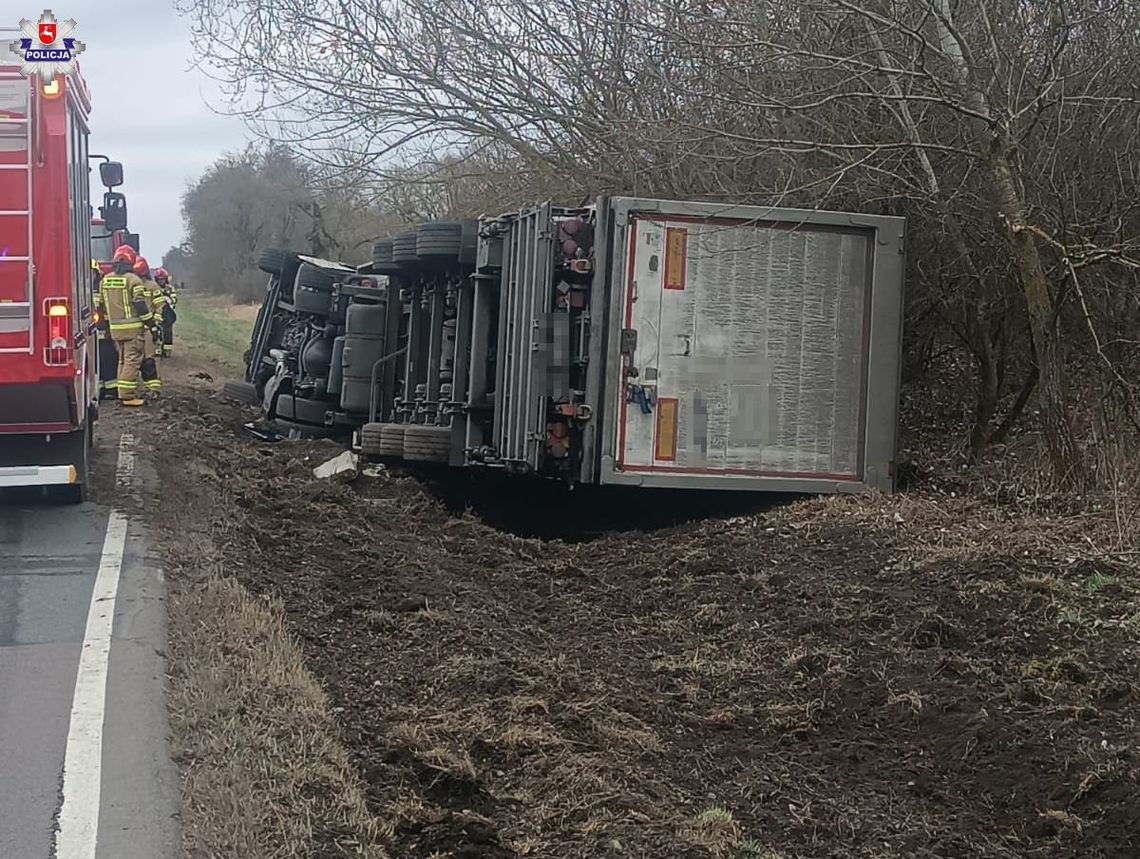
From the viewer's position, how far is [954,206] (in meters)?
9.59

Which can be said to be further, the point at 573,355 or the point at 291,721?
the point at 573,355

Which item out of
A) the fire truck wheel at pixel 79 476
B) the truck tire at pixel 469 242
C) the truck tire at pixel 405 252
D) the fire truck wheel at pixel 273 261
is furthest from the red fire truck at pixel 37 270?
the fire truck wheel at pixel 273 261

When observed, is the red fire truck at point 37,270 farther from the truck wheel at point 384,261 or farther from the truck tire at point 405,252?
the truck wheel at point 384,261

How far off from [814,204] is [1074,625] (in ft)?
15.0

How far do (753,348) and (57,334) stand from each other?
4347 millimetres

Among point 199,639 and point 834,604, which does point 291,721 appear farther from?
point 834,604

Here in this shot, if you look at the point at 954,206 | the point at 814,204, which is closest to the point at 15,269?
the point at 814,204

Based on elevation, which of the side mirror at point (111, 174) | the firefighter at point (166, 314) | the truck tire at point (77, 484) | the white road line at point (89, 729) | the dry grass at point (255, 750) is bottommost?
the white road line at point (89, 729)

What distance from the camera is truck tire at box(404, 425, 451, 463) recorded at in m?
10.5

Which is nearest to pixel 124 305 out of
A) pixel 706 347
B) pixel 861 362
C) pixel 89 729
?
pixel 706 347

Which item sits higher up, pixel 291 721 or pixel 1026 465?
pixel 1026 465

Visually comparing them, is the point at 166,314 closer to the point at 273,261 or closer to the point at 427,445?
the point at 273,261

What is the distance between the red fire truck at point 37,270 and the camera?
852 cm

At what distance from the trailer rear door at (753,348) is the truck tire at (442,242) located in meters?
2.37
